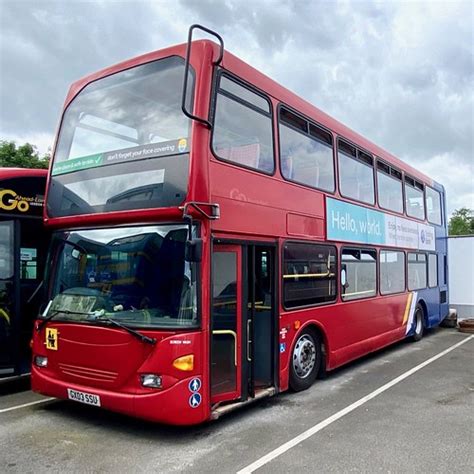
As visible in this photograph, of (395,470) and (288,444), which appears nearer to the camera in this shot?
(395,470)

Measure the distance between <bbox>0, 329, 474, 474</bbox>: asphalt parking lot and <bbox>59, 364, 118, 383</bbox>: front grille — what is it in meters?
0.57

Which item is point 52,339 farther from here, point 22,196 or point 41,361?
point 22,196

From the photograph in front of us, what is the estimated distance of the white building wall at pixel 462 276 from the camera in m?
14.8

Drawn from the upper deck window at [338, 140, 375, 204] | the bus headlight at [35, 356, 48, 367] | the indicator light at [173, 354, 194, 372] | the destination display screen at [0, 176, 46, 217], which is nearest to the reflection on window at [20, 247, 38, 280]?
the destination display screen at [0, 176, 46, 217]

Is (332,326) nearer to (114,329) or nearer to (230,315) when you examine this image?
(230,315)

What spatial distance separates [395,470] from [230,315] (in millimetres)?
2144

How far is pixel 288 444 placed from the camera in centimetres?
467

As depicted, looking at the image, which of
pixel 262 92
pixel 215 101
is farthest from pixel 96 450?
pixel 262 92

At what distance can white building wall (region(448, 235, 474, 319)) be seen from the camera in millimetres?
14766

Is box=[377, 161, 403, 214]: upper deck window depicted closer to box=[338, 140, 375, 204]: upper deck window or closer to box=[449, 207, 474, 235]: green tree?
box=[338, 140, 375, 204]: upper deck window

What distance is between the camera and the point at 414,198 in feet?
36.4

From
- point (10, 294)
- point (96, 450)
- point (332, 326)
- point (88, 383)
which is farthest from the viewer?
point (332, 326)

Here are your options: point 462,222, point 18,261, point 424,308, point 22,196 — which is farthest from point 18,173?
point 462,222

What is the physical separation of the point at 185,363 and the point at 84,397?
1.18 m
